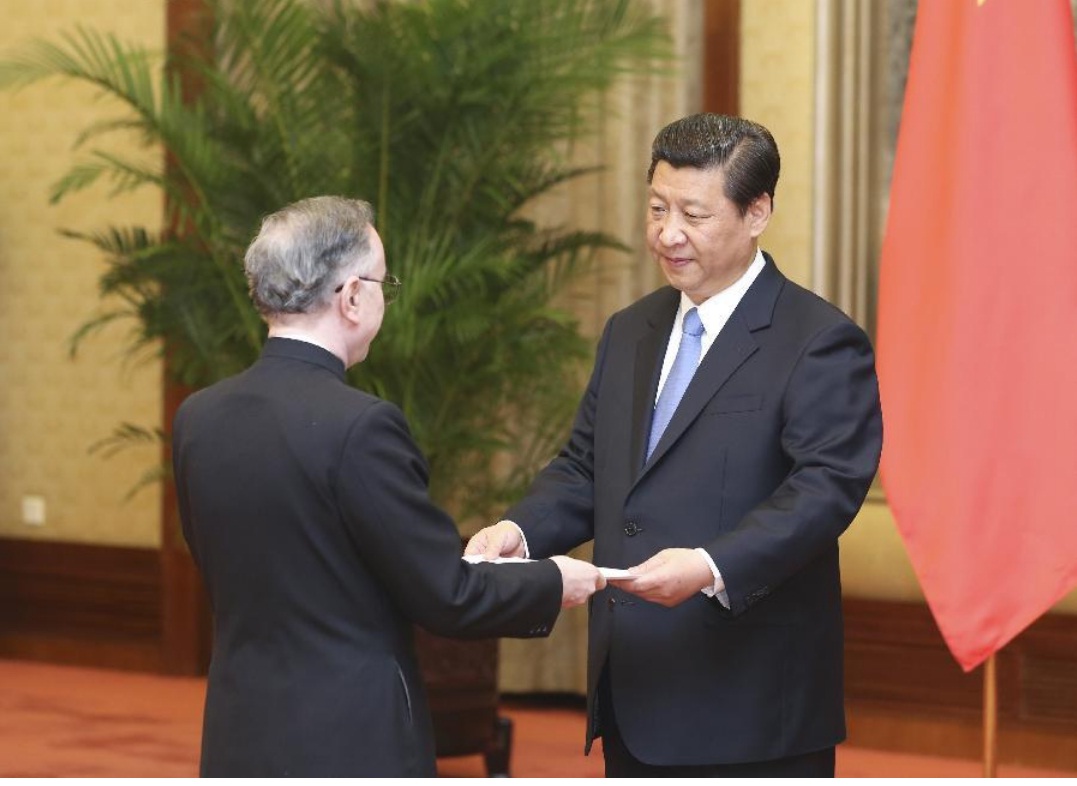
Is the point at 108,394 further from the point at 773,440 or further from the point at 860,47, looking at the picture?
the point at 773,440

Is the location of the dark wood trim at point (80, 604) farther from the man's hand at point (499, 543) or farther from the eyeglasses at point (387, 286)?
the eyeglasses at point (387, 286)

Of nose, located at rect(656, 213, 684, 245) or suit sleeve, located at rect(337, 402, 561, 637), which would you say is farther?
nose, located at rect(656, 213, 684, 245)

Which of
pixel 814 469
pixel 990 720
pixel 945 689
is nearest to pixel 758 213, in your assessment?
pixel 814 469

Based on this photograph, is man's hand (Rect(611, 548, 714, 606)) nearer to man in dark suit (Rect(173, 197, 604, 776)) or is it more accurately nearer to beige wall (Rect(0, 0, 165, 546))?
man in dark suit (Rect(173, 197, 604, 776))

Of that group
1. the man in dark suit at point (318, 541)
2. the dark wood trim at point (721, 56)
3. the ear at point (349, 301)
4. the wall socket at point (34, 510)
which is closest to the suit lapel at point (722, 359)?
the man in dark suit at point (318, 541)

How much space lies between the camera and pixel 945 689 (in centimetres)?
617

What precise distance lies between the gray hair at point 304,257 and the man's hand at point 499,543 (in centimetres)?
62

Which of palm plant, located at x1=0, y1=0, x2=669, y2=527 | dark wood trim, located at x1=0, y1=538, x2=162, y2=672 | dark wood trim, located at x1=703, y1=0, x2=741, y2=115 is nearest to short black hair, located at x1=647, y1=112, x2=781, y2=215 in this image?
palm plant, located at x1=0, y1=0, x2=669, y2=527

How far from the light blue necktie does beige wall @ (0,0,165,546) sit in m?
5.46

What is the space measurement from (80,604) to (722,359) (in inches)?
239

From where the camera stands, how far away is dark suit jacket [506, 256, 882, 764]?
2824 mm

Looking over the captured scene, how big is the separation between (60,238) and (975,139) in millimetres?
5364

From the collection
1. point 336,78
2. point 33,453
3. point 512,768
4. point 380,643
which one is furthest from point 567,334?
point 33,453

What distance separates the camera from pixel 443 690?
18.7ft
